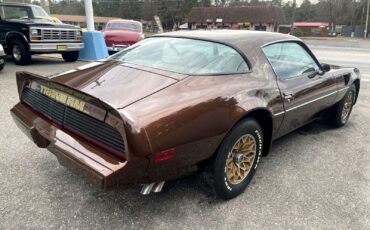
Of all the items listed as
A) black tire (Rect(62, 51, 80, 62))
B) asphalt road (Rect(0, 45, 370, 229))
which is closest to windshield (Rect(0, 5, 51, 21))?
black tire (Rect(62, 51, 80, 62))

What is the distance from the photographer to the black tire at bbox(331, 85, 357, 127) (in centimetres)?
462

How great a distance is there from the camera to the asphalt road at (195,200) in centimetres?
251

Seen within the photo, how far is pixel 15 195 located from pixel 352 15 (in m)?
81.8

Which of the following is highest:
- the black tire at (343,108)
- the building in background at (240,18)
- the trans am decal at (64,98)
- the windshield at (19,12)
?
the building in background at (240,18)

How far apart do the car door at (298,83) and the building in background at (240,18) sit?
53.9 m

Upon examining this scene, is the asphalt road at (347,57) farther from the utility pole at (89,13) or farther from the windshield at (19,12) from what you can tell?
the windshield at (19,12)

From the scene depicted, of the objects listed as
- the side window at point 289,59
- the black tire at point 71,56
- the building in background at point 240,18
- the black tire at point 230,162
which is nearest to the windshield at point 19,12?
the black tire at point 71,56

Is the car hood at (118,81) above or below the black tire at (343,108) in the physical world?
above

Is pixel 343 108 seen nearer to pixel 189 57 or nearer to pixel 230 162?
pixel 230 162

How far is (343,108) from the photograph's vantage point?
471 centimetres

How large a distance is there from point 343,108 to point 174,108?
345 cm

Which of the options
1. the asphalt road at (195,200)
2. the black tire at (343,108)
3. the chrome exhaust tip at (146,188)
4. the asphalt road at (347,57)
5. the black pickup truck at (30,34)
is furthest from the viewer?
the asphalt road at (347,57)

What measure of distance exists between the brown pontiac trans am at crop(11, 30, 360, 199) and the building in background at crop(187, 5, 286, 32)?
54.7m

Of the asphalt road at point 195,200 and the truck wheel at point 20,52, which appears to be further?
the truck wheel at point 20,52
